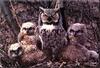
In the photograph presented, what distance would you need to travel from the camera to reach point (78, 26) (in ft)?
15.3

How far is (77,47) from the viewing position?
186 inches

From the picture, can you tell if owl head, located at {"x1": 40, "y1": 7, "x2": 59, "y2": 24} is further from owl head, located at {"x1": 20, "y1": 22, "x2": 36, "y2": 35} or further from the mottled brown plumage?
owl head, located at {"x1": 20, "y1": 22, "x2": 36, "y2": 35}

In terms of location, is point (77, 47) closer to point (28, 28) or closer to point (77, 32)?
point (77, 32)

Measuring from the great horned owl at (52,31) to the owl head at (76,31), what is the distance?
0.08 metres

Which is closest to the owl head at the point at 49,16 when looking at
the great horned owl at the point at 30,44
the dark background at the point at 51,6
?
the great horned owl at the point at 30,44

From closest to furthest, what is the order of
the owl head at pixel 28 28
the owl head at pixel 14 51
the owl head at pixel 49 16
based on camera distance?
the owl head at pixel 49 16
the owl head at pixel 14 51
the owl head at pixel 28 28

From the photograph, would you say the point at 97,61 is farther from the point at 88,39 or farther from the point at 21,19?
the point at 21,19

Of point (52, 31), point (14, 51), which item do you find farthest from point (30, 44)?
point (52, 31)

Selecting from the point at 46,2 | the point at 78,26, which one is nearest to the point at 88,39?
the point at 78,26

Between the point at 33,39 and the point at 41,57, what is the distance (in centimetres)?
26

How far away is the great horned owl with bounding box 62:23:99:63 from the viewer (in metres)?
4.65

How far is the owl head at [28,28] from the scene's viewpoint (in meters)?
4.85

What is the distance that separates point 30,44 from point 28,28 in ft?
0.55

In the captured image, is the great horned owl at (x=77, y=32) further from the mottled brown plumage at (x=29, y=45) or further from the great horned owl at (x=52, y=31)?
the mottled brown plumage at (x=29, y=45)
